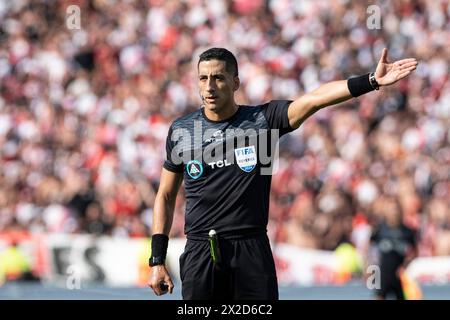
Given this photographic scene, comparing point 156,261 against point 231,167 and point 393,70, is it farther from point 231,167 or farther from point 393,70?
point 393,70

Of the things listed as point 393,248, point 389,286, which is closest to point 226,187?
point 389,286

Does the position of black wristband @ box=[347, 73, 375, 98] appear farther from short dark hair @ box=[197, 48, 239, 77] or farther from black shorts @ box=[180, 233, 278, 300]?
black shorts @ box=[180, 233, 278, 300]

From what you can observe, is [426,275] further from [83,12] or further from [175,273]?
[83,12]

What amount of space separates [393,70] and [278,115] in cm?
78

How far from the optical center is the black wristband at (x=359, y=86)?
20.3 ft

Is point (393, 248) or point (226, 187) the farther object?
point (393, 248)

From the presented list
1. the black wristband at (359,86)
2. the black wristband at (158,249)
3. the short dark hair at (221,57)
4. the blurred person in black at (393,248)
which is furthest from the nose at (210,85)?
the blurred person in black at (393,248)

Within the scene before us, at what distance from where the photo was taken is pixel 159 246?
6.75m

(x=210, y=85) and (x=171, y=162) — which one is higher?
(x=210, y=85)

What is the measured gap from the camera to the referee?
6453 mm

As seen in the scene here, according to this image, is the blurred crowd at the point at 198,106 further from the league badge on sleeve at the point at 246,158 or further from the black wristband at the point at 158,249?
the league badge on sleeve at the point at 246,158

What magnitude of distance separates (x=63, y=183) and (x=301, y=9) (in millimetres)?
5835

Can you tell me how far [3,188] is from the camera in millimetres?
18922
